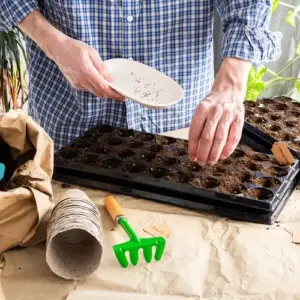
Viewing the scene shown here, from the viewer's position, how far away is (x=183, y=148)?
1.14m

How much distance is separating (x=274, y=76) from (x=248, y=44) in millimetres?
826

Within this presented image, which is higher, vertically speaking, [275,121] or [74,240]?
[74,240]

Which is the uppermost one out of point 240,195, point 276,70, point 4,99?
point 240,195

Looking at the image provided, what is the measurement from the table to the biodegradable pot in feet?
0.08

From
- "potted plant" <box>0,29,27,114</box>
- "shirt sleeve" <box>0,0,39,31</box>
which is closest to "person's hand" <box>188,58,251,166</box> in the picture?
→ "shirt sleeve" <box>0,0,39,31</box>

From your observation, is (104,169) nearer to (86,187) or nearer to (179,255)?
(86,187)

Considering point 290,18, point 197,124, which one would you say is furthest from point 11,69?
point 197,124

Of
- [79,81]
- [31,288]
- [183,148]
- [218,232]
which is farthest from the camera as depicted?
[183,148]

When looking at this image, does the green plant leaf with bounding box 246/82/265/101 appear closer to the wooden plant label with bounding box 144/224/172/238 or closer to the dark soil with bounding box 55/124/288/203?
the dark soil with bounding box 55/124/288/203

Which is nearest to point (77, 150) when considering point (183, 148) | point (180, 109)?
point (183, 148)

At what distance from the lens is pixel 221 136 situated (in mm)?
946

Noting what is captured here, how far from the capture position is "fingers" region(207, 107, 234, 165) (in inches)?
37.3

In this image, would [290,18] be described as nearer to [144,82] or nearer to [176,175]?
[144,82]

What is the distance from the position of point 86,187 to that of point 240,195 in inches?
11.9
